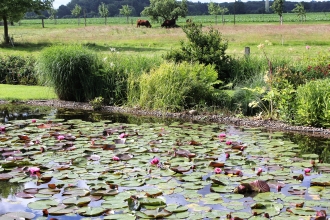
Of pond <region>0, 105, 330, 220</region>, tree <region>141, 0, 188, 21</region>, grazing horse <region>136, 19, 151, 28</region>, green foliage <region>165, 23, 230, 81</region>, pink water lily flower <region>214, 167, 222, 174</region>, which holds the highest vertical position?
tree <region>141, 0, 188, 21</region>

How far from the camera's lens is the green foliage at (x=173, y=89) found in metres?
11.4

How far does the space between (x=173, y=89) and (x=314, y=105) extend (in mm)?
3472

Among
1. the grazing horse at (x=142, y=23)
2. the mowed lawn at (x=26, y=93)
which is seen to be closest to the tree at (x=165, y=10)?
the grazing horse at (x=142, y=23)

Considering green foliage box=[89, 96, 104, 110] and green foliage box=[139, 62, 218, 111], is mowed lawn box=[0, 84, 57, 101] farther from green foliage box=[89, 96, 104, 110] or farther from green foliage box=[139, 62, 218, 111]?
green foliage box=[139, 62, 218, 111]

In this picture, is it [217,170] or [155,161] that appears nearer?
[217,170]

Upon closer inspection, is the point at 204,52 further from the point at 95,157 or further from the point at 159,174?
the point at 159,174

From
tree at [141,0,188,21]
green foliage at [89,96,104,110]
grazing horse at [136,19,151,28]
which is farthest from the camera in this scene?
tree at [141,0,188,21]

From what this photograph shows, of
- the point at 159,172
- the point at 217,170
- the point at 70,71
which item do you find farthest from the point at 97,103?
the point at 217,170

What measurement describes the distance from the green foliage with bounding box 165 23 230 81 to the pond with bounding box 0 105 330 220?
476 cm

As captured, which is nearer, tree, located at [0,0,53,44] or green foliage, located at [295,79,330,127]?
green foliage, located at [295,79,330,127]

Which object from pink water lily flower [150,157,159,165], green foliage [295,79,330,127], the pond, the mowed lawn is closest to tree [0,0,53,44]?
the mowed lawn

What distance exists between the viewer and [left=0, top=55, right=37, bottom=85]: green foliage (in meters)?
16.4

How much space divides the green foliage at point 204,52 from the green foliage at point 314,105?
4533 mm

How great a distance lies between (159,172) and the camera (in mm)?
6230
